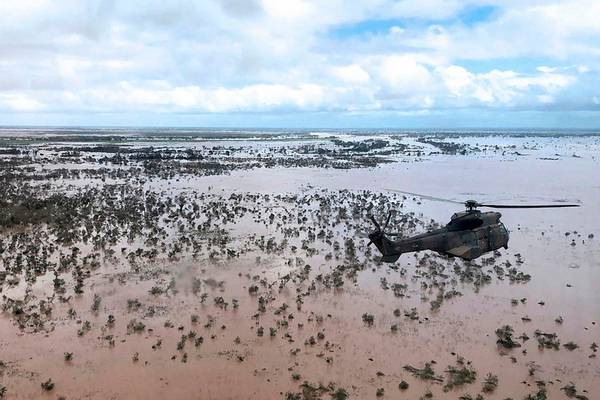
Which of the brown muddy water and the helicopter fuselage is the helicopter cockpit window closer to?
the helicopter fuselage

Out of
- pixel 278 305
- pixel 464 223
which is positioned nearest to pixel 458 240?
pixel 464 223

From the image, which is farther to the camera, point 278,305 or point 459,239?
point 278,305

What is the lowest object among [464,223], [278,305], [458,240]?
[278,305]

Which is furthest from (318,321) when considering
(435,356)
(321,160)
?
(321,160)

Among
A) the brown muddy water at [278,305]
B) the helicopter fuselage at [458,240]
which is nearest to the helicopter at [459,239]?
the helicopter fuselage at [458,240]

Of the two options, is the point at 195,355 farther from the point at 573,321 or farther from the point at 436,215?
the point at 436,215

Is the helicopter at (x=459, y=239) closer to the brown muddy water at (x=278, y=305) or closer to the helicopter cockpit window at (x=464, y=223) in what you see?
the helicopter cockpit window at (x=464, y=223)

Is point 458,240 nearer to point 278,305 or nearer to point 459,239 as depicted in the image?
point 459,239

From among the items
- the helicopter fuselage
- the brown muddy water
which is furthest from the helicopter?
the brown muddy water
